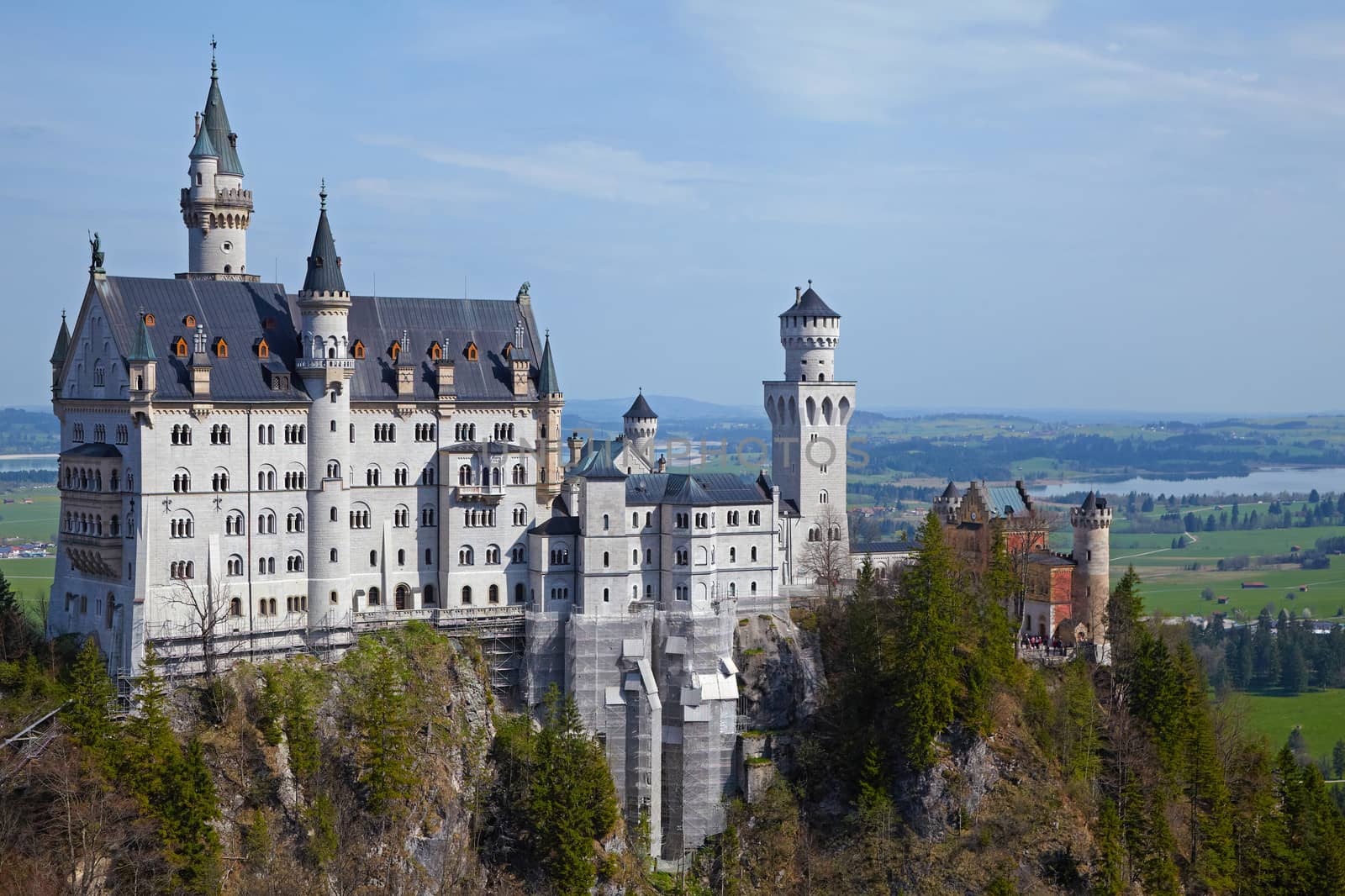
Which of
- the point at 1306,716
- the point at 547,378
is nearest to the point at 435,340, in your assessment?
the point at 547,378

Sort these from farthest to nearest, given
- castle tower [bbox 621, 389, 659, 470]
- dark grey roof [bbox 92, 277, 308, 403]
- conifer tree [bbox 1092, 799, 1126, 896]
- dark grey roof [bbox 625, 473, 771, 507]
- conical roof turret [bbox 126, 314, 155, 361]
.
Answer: castle tower [bbox 621, 389, 659, 470] → dark grey roof [bbox 625, 473, 771, 507] → conifer tree [bbox 1092, 799, 1126, 896] → dark grey roof [bbox 92, 277, 308, 403] → conical roof turret [bbox 126, 314, 155, 361]

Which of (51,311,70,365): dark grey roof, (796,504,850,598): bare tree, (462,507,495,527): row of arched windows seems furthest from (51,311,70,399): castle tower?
(796,504,850,598): bare tree

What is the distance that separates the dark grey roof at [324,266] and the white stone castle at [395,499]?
14 cm

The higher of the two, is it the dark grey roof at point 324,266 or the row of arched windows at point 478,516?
the dark grey roof at point 324,266

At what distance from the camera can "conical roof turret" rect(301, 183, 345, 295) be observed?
8988 cm

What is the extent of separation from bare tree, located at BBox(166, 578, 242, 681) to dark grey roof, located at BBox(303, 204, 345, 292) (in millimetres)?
17629

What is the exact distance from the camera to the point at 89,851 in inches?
2837

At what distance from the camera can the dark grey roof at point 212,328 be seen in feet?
284

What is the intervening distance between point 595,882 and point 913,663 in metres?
22.3

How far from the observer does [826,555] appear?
103438mm

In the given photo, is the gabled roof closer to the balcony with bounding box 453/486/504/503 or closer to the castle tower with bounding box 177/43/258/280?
the balcony with bounding box 453/486/504/503

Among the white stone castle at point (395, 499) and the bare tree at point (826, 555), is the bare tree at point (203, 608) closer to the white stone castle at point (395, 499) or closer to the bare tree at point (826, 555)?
the white stone castle at point (395, 499)

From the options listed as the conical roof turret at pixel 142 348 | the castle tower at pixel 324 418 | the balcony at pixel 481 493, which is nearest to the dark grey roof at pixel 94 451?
the conical roof turret at pixel 142 348

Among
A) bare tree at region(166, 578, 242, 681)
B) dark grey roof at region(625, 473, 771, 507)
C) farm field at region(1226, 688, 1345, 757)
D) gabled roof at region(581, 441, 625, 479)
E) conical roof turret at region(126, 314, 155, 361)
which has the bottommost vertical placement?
farm field at region(1226, 688, 1345, 757)
